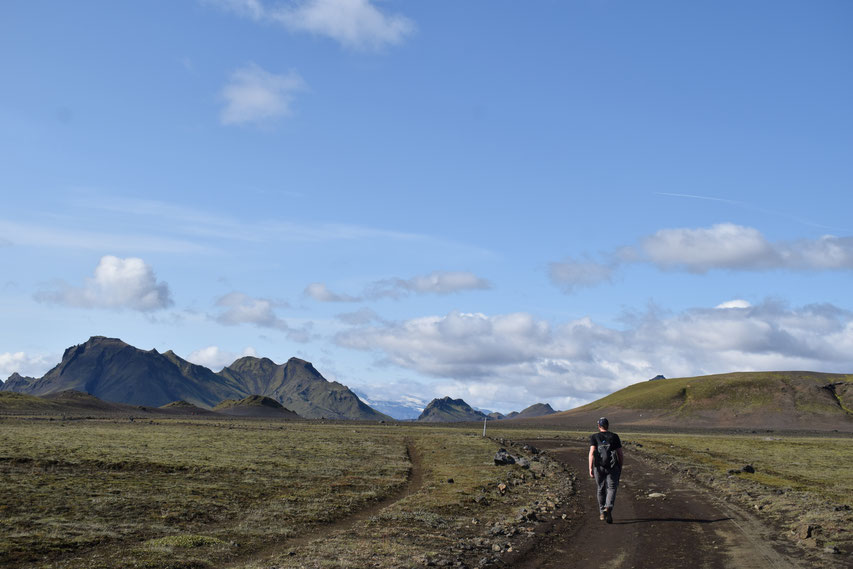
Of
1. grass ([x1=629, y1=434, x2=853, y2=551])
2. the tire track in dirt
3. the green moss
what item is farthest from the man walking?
the green moss

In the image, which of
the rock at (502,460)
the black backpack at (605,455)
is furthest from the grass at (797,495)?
the rock at (502,460)

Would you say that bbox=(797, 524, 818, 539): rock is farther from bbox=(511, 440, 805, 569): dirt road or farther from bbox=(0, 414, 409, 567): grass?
bbox=(0, 414, 409, 567): grass

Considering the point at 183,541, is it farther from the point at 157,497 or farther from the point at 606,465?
the point at 606,465

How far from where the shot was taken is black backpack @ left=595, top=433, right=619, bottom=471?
22141 mm

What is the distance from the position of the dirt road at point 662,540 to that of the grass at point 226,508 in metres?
3.34

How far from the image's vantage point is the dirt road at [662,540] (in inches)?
645

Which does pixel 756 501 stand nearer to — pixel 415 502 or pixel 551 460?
pixel 415 502

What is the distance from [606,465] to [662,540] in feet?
11.9

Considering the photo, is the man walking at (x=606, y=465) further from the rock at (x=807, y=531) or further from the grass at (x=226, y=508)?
the rock at (x=807, y=531)

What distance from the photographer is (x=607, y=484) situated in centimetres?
2270

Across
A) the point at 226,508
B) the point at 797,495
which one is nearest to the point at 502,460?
the point at 797,495

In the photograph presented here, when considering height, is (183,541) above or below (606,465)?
below

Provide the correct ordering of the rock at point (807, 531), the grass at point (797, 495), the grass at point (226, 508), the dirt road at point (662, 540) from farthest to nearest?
the grass at point (797, 495) < the rock at point (807, 531) < the grass at point (226, 508) < the dirt road at point (662, 540)

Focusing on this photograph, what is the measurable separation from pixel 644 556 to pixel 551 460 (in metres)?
36.2
